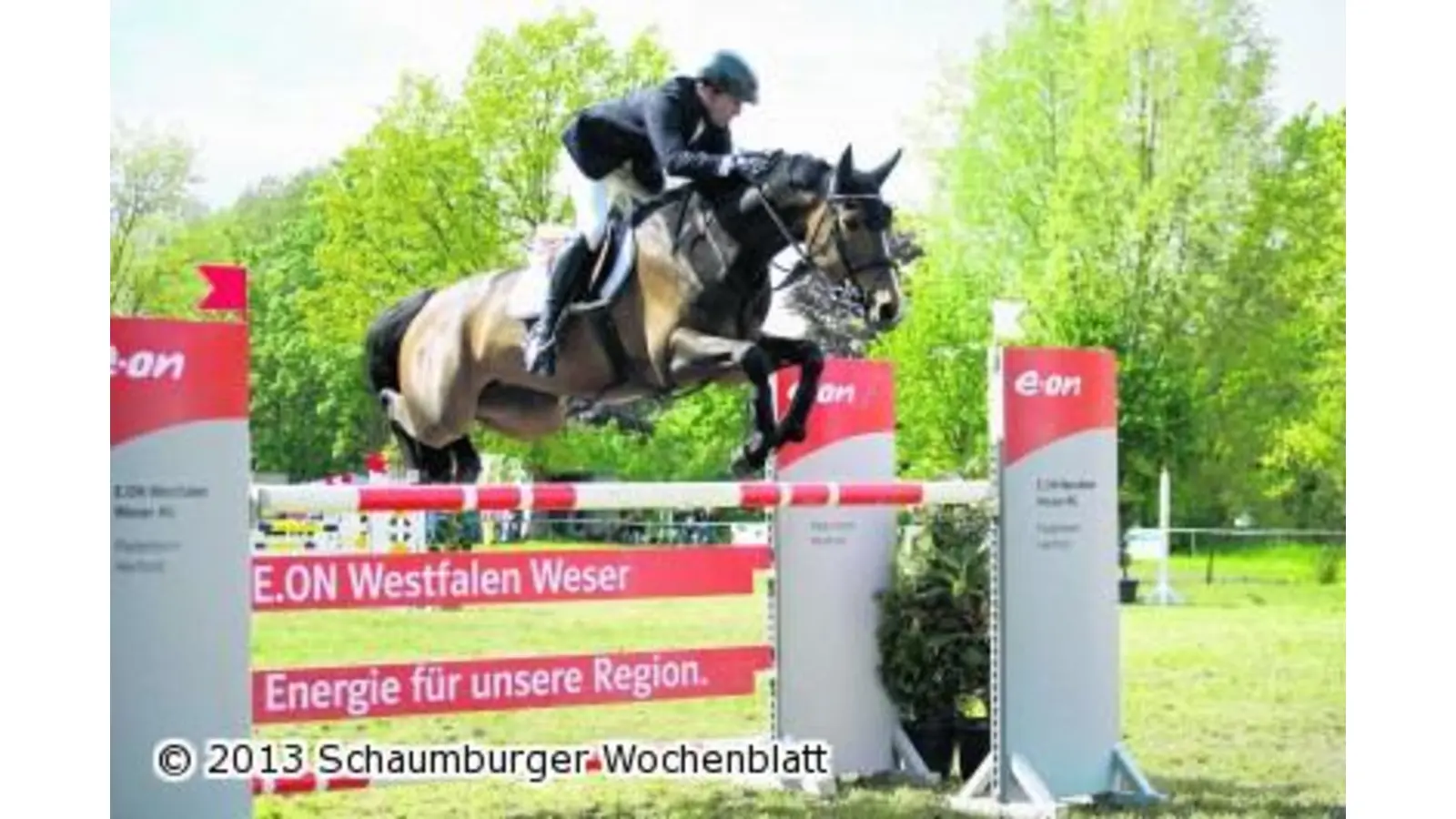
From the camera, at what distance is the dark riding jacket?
4.67m

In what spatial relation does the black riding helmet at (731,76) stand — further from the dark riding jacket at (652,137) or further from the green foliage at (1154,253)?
the green foliage at (1154,253)

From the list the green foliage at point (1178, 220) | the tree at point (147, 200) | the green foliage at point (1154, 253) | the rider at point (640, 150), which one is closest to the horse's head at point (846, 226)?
the rider at point (640, 150)

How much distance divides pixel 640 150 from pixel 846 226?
2.31ft

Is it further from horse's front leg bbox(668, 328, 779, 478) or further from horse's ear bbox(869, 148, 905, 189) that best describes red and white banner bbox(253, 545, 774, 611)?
horse's ear bbox(869, 148, 905, 189)

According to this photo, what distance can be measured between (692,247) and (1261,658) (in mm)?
→ 6162

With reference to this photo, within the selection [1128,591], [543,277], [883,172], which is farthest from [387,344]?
[1128,591]

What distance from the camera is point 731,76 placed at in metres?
4.65

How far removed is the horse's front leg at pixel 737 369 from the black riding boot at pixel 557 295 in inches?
13.7

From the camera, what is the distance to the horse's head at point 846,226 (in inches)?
176

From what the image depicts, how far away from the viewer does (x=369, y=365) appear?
5.45 m

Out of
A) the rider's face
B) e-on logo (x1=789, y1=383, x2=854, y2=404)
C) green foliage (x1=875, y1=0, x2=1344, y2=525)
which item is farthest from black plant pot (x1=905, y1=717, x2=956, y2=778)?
green foliage (x1=875, y1=0, x2=1344, y2=525)

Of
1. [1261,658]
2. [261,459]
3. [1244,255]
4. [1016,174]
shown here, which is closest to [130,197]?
[261,459]

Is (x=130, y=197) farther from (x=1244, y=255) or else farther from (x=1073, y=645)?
(x=1244, y=255)

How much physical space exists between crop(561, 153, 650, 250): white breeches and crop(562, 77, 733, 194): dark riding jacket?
20 mm
